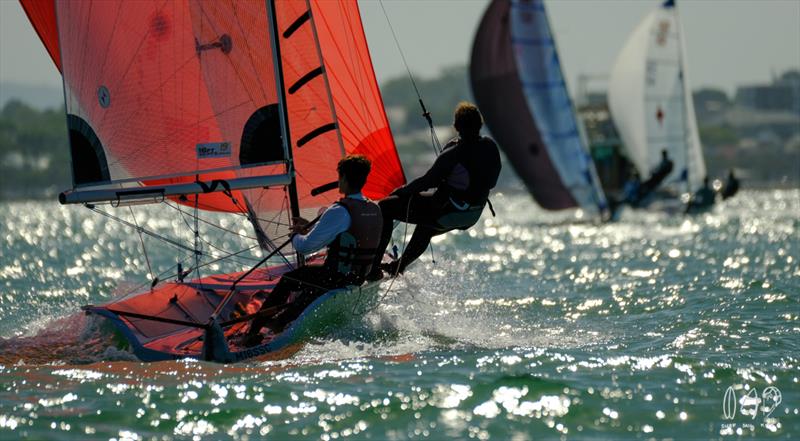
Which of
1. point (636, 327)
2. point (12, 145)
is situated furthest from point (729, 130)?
point (636, 327)

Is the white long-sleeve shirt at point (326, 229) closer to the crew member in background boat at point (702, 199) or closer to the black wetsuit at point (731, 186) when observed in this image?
the crew member in background boat at point (702, 199)

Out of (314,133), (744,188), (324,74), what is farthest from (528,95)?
(744,188)

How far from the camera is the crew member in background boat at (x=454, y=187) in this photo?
305 inches

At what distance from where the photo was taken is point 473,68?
25.7 meters

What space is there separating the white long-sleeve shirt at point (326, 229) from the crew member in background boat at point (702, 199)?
24854 mm

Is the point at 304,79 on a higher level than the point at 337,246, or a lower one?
higher

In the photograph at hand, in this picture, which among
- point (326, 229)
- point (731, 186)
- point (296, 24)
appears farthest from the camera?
point (731, 186)

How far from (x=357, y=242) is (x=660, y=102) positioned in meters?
24.5

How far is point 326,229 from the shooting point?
7.21 meters

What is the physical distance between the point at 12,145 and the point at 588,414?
81126 mm

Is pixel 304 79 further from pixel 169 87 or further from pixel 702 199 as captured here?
pixel 702 199
